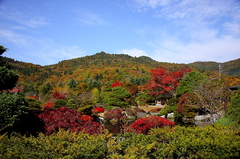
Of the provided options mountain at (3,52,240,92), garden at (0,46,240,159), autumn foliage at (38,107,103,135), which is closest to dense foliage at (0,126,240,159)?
garden at (0,46,240,159)

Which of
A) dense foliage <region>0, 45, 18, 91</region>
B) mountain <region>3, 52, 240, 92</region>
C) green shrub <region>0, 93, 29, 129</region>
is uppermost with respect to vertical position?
mountain <region>3, 52, 240, 92</region>

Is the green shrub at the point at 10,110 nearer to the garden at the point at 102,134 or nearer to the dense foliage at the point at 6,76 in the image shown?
the garden at the point at 102,134

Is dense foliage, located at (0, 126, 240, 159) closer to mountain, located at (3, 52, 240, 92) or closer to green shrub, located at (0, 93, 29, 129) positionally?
green shrub, located at (0, 93, 29, 129)

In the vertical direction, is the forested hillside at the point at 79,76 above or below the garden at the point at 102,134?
above

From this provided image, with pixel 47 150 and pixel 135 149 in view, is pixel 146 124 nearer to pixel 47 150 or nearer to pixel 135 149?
pixel 135 149

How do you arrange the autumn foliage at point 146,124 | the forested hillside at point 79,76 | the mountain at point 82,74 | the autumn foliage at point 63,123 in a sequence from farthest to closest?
the mountain at point 82,74 < the forested hillside at point 79,76 < the autumn foliage at point 63,123 < the autumn foliage at point 146,124

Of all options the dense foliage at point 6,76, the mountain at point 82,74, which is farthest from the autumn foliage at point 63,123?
the mountain at point 82,74

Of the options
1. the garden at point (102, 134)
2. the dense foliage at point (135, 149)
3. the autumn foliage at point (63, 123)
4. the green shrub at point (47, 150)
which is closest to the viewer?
the green shrub at point (47, 150)

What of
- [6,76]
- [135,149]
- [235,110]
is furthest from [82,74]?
[135,149]

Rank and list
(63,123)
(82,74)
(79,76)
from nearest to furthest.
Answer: (63,123)
(79,76)
(82,74)

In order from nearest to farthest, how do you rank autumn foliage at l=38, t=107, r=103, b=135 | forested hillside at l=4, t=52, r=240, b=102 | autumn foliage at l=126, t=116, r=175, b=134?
→ autumn foliage at l=126, t=116, r=175, b=134 < autumn foliage at l=38, t=107, r=103, b=135 < forested hillside at l=4, t=52, r=240, b=102

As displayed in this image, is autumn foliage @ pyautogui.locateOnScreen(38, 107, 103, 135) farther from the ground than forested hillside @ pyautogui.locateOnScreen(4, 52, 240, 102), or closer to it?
closer to it

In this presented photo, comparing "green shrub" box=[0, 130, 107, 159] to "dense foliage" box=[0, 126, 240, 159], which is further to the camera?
"dense foliage" box=[0, 126, 240, 159]

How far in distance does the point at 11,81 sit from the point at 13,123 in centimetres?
244
